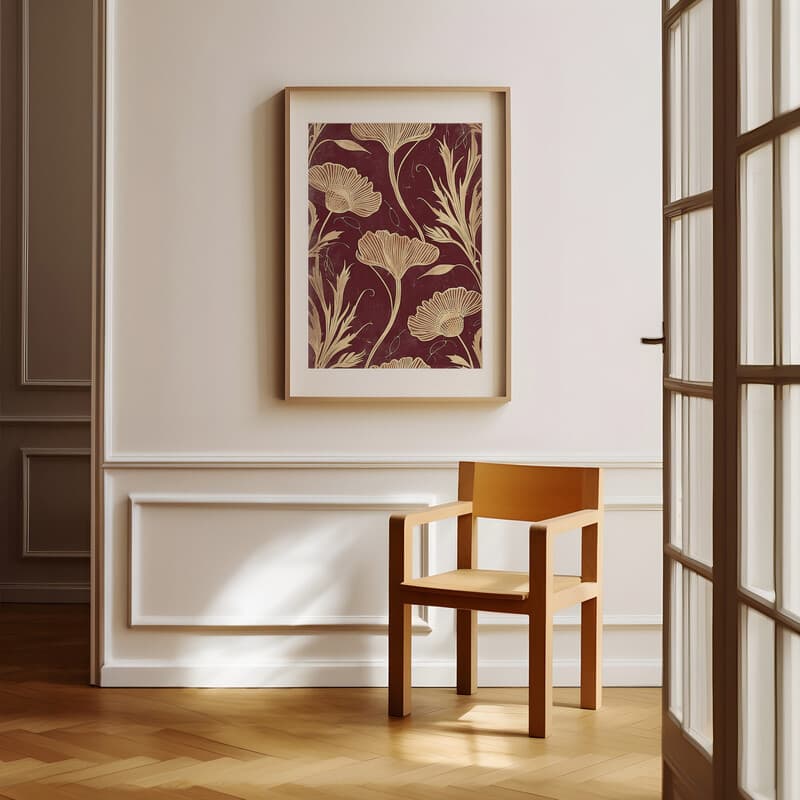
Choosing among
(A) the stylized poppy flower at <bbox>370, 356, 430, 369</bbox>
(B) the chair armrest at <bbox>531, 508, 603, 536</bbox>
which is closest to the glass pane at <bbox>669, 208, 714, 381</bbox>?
(B) the chair armrest at <bbox>531, 508, 603, 536</bbox>

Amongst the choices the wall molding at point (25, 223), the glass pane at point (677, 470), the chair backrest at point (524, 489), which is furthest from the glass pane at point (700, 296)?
the wall molding at point (25, 223)

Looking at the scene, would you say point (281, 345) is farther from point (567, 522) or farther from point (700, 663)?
point (700, 663)

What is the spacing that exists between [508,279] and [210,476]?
117cm

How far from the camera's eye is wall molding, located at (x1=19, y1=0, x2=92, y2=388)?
196 inches

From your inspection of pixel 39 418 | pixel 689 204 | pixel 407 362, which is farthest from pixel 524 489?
pixel 39 418

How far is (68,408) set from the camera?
5027mm

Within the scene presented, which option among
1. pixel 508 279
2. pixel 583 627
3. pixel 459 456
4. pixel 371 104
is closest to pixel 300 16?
pixel 371 104

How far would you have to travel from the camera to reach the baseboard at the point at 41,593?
16.3 ft

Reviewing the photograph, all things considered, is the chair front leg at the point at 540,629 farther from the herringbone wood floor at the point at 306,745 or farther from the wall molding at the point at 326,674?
the wall molding at the point at 326,674

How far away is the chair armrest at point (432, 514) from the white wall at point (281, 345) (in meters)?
0.19

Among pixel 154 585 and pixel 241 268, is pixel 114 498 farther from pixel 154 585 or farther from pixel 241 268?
pixel 241 268

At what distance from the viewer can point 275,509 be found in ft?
11.6

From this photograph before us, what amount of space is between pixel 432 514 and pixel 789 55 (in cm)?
190

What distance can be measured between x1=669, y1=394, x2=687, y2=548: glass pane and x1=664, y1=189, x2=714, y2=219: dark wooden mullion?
1.28 feet
